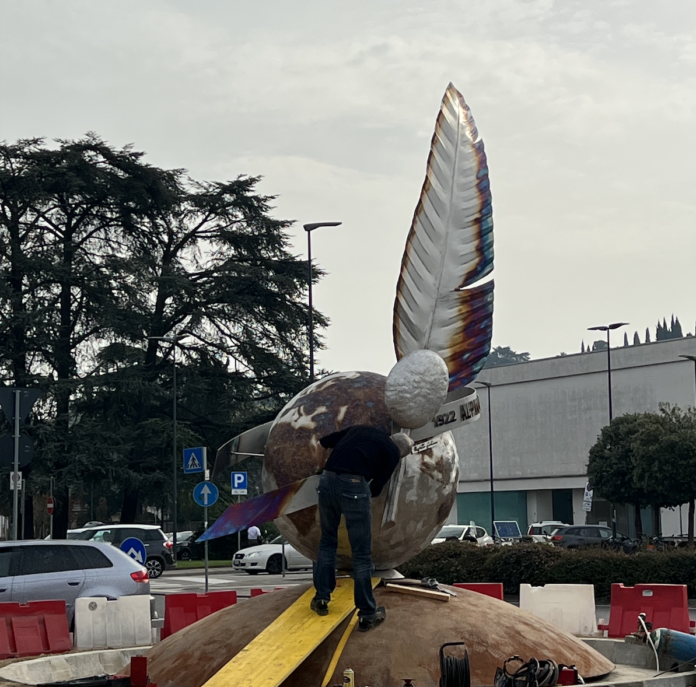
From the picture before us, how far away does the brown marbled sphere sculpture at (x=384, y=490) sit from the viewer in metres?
9.64

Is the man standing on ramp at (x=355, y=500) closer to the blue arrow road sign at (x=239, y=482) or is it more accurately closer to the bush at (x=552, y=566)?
the bush at (x=552, y=566)

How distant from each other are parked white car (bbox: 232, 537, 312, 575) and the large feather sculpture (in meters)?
26.8

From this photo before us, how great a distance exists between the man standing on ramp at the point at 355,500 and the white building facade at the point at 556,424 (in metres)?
57.1

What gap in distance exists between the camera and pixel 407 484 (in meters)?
9.60

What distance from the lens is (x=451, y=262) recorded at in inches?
410

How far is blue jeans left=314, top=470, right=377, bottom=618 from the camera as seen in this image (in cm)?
895

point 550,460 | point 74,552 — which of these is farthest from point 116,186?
point 550,460

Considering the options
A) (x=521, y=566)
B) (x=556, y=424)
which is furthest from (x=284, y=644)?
(x=556, y=424)

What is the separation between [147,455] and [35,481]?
15.7 feet

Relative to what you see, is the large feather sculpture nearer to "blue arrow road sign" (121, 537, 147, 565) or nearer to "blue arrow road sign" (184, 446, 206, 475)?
"blue arrow road sign" (121, 537, 147, 565)

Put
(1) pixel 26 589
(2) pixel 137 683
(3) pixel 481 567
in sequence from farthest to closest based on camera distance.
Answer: (3) pixel 481 567
(1) pixel 26 589
(2) pixel 137 683

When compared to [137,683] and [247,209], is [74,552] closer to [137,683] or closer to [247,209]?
[137,683]


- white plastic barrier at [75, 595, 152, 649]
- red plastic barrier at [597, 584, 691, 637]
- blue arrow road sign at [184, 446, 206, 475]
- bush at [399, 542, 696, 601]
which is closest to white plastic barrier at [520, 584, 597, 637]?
red plastic barrier at [597, 584, 691, 637]

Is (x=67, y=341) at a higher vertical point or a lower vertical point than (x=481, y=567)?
higher
